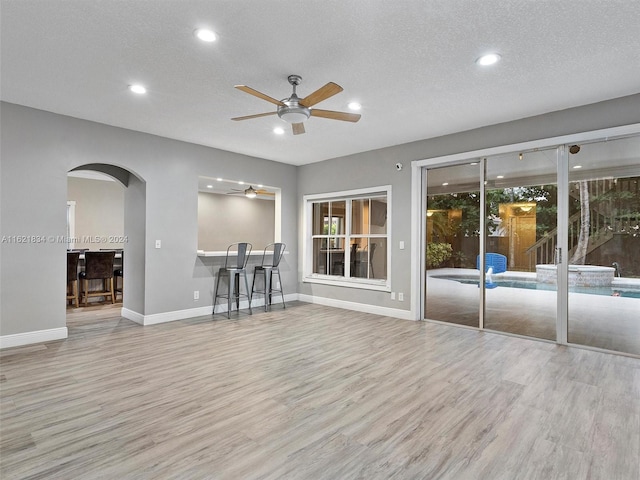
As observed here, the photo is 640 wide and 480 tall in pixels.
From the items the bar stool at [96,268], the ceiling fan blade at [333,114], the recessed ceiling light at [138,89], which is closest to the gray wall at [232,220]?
the bar stool at [96,268]

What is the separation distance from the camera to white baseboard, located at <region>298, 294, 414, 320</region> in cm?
537

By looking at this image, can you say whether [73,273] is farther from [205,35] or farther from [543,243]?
[543,243]

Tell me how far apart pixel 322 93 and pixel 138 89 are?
1973mm

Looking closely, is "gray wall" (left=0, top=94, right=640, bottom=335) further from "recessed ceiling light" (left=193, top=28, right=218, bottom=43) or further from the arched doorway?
"recessed ceiling light" (left=193, top=28, right=218, bottom=43)

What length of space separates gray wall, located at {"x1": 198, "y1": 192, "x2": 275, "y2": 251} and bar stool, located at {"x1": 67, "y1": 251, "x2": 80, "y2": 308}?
366 cm

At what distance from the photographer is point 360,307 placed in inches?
233

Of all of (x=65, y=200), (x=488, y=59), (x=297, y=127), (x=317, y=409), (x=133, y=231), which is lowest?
(x=317, y=409)

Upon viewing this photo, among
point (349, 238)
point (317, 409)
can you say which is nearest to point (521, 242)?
point (349, 238)

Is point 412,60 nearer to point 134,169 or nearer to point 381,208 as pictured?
point 381,208

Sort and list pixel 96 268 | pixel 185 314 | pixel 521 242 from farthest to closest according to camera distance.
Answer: pixel 96 268
pixel 185 314
pixel 521 242

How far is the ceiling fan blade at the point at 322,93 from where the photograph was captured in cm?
267

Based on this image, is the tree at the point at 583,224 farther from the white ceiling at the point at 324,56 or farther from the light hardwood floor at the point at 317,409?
the light hardwood floor at the point at 317,409

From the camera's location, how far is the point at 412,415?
2.42 meters

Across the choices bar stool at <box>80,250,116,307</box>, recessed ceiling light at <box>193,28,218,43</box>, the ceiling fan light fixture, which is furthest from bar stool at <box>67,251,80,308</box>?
recessed ceiling light at <box>193,28,218,43</box>
